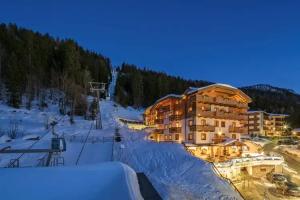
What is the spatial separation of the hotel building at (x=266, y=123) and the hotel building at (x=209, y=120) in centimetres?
4044

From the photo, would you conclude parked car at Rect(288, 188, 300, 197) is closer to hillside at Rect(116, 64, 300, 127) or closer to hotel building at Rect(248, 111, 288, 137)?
hotel building at Rect(248, 111, 288, 137)

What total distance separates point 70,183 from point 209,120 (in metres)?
34.4

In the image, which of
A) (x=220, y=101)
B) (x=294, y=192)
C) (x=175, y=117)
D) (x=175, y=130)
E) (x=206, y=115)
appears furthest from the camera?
(x=175, y=117)

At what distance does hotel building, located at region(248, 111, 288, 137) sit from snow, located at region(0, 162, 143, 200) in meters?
80.7

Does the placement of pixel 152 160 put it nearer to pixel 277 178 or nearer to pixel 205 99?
pixel 277 178

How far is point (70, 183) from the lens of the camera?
17.5ft

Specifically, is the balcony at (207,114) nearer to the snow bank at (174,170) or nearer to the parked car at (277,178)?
the snow bank at (174,170)

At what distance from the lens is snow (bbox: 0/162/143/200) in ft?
16.1

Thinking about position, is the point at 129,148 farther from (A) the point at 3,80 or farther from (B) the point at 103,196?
(A) the point at 3,80

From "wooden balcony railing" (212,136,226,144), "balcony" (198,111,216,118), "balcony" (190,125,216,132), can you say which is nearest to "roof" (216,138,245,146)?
"wooden balcony railing" (212,136,226,144)

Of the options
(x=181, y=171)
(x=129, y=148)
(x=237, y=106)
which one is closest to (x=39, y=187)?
(x=181, y=171)

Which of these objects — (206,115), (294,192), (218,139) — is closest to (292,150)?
(218,139)

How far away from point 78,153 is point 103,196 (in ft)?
65.9

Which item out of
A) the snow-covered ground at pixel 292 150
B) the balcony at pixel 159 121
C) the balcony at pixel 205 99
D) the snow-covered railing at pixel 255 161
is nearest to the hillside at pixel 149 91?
the snow-covered ground at pixel 292 150
